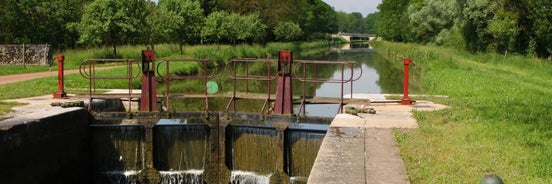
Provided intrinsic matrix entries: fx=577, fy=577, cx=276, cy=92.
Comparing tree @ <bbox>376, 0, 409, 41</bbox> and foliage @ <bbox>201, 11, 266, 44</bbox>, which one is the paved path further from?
tree @ <bbox>376, 0, 409, 41</bbox>

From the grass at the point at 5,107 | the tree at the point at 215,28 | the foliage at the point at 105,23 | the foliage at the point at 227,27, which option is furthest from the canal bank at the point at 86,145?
the foliage at the point at 227,27

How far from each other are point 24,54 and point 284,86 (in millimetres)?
18355

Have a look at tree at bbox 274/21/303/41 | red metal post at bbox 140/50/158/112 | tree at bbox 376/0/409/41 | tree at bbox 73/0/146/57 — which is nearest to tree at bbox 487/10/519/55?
tree at bbox 73/0/146/57

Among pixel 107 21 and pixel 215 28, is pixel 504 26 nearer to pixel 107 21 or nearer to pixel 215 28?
pixel 215 28

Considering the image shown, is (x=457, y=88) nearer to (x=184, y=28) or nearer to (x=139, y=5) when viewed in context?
(x=139, y=5)

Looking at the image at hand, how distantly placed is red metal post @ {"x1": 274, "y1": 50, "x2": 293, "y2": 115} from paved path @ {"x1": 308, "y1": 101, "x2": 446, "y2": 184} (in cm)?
173

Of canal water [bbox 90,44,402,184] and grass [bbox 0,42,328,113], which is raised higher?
grass [bbox 0,42,328,113]

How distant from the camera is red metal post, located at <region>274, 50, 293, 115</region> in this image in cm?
1169

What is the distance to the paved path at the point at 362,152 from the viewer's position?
6.18 meters

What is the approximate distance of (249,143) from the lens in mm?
11586

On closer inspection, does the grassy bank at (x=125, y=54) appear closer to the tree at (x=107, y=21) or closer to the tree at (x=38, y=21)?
the tree at (x=107, y=21)

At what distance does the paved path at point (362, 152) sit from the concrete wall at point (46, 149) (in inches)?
191

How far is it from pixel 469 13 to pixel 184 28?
59.5 feet

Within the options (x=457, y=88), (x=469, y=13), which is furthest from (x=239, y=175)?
(x=469, y=13)
